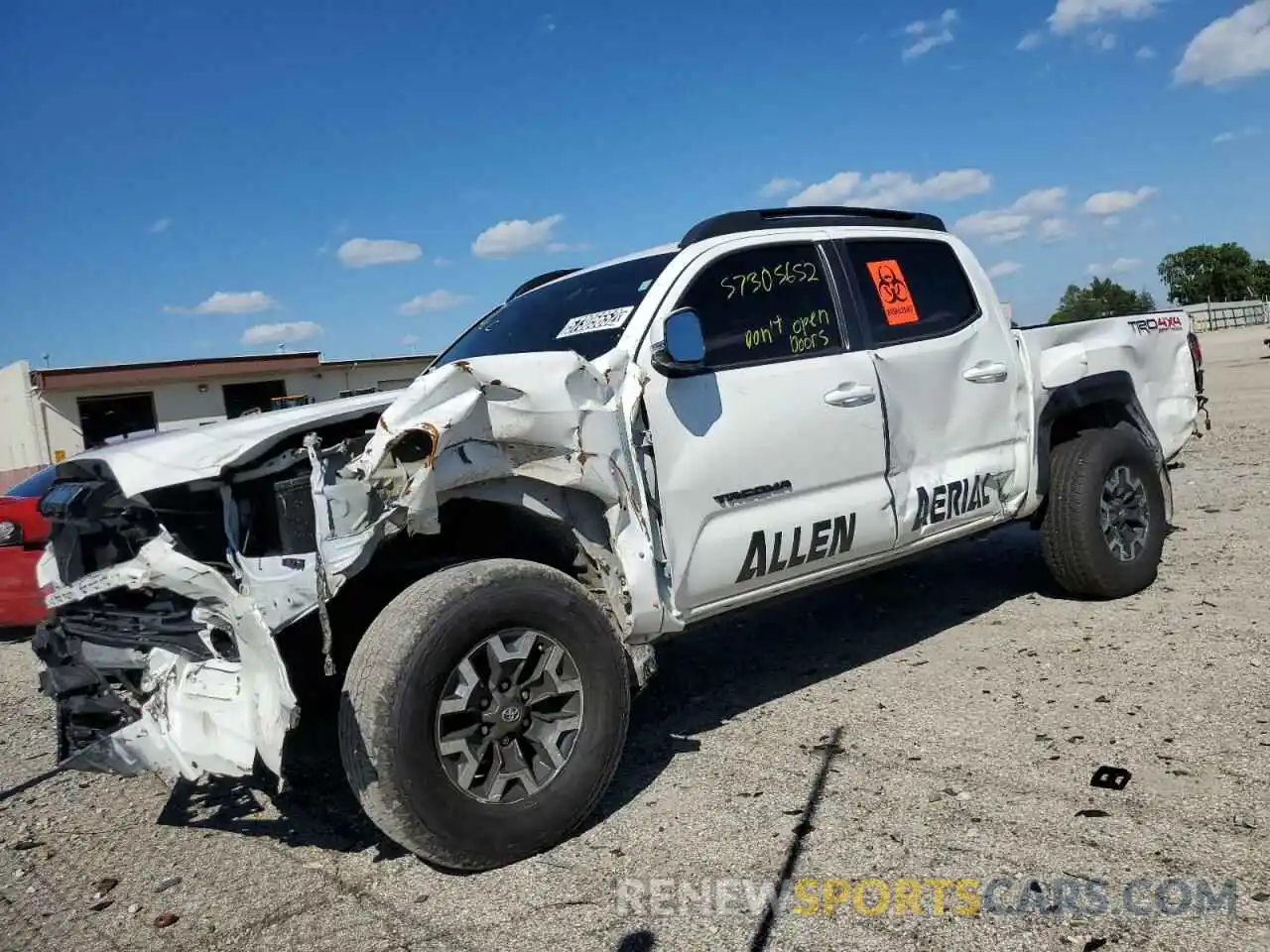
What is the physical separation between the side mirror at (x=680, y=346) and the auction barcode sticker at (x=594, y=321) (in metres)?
0.28

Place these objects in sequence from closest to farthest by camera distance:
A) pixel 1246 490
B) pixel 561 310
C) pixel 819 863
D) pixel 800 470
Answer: pixel 819 863
pixel 800 470
pixel 561 310
pixel 1246 490

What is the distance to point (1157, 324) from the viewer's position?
18.2 ft

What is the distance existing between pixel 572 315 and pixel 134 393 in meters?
24.7

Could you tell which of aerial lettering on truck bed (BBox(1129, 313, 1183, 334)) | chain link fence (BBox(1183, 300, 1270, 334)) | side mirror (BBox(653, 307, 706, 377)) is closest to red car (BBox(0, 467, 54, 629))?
side mirror (BBox(653, 307, 706, 377))

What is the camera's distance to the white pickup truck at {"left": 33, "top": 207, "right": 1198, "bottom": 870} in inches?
112

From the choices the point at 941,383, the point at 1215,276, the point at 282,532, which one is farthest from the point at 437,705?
the point at 1215,276

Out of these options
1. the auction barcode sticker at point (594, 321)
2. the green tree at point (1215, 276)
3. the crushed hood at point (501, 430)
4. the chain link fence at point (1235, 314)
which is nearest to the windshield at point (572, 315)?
the auction barcode sticker at point (594, 321)

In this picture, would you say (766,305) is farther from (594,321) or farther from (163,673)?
(163,673)

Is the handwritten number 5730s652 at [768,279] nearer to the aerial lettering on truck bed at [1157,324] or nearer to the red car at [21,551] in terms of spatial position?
the aerial lettering on truck bed at [1157,324]

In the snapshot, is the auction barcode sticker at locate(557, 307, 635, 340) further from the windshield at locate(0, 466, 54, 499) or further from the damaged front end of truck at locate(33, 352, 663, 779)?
the windshield at locate(0, 466, 54, 499)

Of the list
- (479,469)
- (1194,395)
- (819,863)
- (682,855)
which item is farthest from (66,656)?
(1194,395)

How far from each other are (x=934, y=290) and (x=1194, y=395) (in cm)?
224

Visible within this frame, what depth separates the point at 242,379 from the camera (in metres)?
27.1

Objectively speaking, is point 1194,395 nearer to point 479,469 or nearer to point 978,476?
point 978,476
